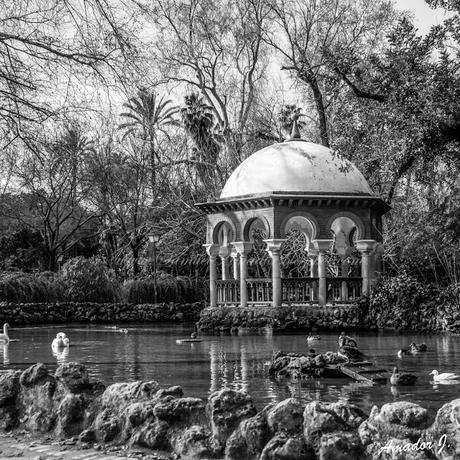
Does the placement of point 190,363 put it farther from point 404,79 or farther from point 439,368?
point 404,79

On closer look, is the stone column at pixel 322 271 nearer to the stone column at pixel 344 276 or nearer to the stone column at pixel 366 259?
the stone column at pixel 344 276

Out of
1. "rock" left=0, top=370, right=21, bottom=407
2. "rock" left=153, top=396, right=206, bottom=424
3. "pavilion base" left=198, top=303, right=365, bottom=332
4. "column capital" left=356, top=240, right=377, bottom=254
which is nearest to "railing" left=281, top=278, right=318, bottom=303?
"pavilion base" left=198, top=303, right=365, bottom=332

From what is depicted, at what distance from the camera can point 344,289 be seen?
2527 cm

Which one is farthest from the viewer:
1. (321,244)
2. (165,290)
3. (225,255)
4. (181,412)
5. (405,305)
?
(165,290)

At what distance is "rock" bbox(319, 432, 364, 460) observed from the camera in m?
5.83

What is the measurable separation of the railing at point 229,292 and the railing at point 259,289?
438mm

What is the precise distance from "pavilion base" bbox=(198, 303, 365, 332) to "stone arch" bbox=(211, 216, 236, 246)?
253 cm

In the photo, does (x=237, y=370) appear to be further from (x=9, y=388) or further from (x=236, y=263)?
(x=236, y=263)

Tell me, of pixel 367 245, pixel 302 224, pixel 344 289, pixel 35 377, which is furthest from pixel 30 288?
pixel 35 377

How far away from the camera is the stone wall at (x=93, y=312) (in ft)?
103

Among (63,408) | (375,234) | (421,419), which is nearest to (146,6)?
(63,408)

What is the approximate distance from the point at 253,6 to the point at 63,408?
1078 inches

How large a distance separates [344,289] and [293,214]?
2.93m

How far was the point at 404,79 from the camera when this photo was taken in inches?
602
